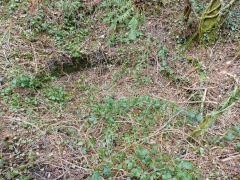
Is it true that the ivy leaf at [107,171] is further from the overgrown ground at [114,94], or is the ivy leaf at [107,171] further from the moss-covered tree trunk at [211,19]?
the moss-covered tree trunk at [211,19]

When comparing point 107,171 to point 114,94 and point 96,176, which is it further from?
point 114,94

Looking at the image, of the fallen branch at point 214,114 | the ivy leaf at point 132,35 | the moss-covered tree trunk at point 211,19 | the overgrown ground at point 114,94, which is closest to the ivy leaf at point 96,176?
the overgrown ground at point 114,94

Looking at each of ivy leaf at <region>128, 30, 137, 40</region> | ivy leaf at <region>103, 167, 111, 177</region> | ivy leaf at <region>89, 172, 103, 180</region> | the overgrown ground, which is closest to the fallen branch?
the overgrown ground

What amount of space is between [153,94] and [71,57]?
2.10 m

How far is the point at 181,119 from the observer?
2750mm

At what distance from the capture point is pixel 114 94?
3.49 metres

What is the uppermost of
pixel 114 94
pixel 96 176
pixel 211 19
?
pixel 211 19

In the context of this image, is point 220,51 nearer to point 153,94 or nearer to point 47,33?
point 153,94

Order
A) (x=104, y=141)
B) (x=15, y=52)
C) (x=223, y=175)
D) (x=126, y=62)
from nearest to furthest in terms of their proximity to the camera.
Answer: (x=223, y=175) → (x=104, y=141) → (x=15, y=52) → (x=126, y=62)

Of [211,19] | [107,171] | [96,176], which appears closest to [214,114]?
[107,171]

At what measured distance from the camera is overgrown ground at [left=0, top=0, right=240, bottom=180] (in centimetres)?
220

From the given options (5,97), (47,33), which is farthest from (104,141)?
(47,33)

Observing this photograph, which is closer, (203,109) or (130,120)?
(130,120)

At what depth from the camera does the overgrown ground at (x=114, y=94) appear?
7.21ft
